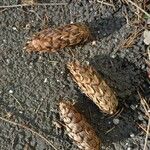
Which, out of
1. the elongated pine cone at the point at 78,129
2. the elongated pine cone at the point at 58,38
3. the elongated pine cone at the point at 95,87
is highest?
the elongated pine cone at the point at 58,38

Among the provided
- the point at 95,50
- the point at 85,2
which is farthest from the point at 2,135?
the point at 85,2

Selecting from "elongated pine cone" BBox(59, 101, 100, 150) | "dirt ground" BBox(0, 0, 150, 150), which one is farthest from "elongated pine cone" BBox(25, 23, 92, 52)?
"elongated pine cone" BBox(59, 101, 100, 150)

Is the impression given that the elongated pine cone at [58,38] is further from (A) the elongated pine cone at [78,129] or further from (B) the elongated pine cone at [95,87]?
(A) the elongated pine cone at [78,129]

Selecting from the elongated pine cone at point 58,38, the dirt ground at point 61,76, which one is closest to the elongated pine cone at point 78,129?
the dirt ground at point 61,76

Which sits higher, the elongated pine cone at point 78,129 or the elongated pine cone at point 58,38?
the elongated pine cone at point 58,38

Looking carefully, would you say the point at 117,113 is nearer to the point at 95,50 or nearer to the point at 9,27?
the point at 95,50
